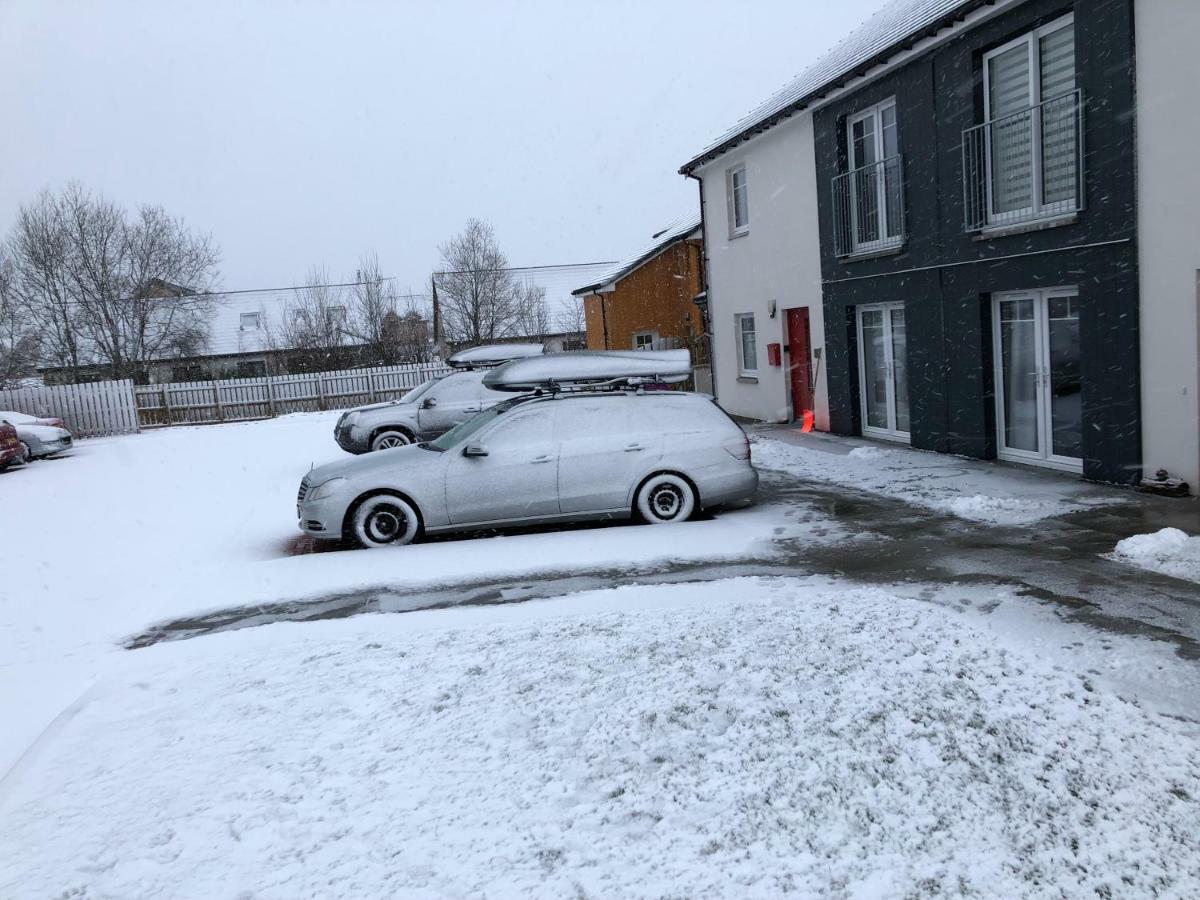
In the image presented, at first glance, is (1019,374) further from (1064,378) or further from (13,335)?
(13,335)

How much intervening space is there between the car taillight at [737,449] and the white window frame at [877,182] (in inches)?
208

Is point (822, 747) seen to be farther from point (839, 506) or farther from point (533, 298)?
point (533, 298)

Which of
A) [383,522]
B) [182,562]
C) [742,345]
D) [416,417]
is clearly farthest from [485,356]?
[182,562]

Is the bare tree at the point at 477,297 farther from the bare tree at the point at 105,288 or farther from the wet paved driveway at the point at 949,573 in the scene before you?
the wet paved driveway at the point at 949,573

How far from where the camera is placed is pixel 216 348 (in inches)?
1626

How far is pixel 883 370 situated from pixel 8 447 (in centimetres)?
1660

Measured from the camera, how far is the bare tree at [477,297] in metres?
40.1

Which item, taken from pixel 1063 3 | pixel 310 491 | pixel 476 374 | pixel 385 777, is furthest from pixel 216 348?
pixel 385 777

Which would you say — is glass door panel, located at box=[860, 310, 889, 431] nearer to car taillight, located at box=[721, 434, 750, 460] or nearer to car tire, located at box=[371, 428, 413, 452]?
car taillight, located at box=[721, 434, 750, 460]

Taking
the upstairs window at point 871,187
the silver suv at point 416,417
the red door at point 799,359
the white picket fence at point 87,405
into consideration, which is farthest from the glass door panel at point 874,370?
the white picket fence at point 87,405

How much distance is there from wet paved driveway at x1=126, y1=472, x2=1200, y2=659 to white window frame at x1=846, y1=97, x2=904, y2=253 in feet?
20.2

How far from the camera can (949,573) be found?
22.5 ft

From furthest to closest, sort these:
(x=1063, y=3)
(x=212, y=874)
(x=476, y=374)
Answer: (x=476, y=374) → (x=1063, y=3) → (x=212, y=874)

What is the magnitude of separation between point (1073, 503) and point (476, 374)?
10093mm
